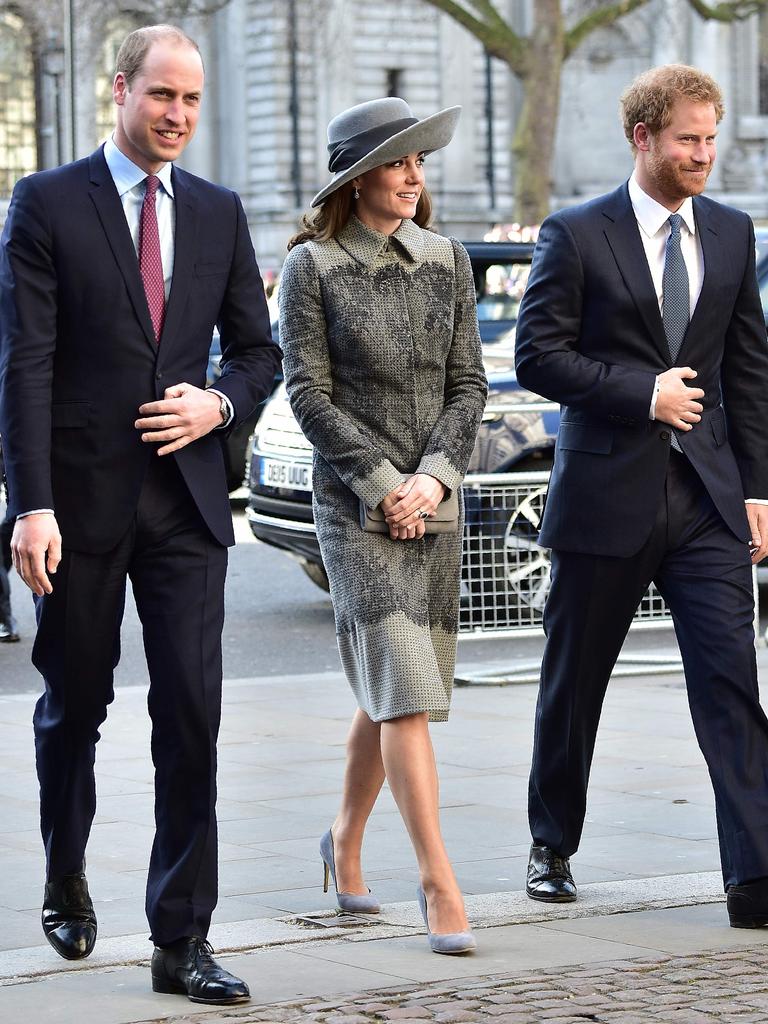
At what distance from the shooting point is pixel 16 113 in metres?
47.2

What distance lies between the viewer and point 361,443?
491 centimetres

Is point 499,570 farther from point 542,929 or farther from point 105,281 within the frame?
point 105,281

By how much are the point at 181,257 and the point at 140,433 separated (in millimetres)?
389

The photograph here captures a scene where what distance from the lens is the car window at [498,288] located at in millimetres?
12023

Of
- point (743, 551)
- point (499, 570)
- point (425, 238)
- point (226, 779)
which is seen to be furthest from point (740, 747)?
point (499, 570)

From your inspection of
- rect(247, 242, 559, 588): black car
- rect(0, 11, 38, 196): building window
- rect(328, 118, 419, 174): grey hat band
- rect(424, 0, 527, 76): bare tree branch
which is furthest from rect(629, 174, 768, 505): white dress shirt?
rect(0, 11, 38, 196): building window

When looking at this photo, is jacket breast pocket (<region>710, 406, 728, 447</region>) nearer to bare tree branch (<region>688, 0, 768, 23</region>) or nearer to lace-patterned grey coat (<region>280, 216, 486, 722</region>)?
lace-patterned grey coat (<region>280, 216, 486, 722</region>)

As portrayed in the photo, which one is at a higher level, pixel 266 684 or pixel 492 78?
pixel 492 78

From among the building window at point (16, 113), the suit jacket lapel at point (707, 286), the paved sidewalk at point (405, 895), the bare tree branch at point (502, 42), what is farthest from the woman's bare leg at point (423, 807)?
the building window at point (16, 113)

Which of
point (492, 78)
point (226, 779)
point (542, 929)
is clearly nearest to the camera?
point (542, 929)

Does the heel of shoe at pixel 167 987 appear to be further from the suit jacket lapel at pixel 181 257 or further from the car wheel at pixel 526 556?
the car wheel at pixel 526 556

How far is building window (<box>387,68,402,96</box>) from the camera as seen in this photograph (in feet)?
167

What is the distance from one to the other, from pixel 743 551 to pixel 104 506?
1663 mm

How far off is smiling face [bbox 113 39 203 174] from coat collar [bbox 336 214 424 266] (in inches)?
26.2
